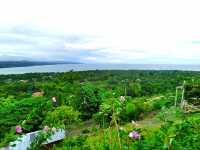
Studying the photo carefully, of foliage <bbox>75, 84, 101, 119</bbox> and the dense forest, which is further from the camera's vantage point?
foliage <bbox>75, 84, 101, 119</bbox>

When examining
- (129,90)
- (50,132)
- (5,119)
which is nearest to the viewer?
(50,132)

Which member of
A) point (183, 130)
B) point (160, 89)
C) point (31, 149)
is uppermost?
point (183, 130)

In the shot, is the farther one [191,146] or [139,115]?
[139,115]

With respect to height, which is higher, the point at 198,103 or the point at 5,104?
the point at 5,104

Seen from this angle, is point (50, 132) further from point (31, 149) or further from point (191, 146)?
point (191, 146)

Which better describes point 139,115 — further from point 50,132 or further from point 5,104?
point 50,132

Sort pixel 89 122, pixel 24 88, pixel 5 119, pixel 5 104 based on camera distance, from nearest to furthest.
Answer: pixel 5 119
pixel 5 104
pixel 89 122
pixel 24 88

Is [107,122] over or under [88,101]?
over

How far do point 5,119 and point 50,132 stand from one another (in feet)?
13.6

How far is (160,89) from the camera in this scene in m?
39.3

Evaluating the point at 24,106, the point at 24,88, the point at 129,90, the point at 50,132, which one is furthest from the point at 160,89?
the point at 50,132

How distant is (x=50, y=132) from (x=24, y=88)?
35.2 metres

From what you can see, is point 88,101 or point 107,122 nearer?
point 107,122

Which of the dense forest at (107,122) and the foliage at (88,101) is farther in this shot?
the foliage at (88,101)
